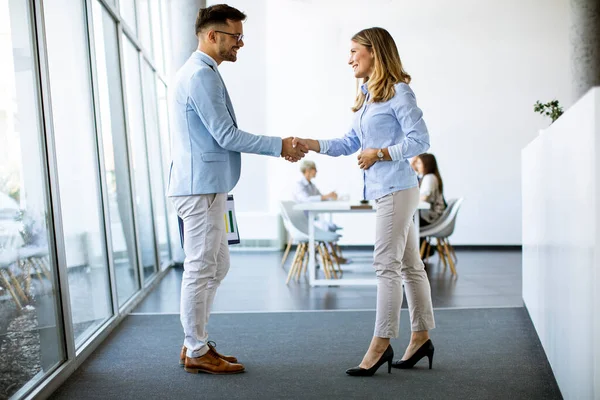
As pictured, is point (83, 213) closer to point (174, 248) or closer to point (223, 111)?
point (223, 111)

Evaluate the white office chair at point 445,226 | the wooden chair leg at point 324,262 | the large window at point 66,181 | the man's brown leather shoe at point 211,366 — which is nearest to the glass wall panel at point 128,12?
the large window at point 66,181

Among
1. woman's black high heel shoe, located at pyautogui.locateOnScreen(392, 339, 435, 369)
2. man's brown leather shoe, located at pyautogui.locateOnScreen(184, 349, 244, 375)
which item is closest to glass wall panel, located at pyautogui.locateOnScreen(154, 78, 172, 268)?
man's brown leather shoe, located at pyautogui.locateOnScreen(184, 349, 244, 375)

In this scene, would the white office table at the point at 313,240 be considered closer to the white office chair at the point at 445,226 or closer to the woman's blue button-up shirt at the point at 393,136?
the white office chair at the point at 445,226

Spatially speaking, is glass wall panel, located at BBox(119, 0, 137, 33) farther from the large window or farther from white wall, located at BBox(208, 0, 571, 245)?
white wall, located at BBox(208, 0, 571, 245)

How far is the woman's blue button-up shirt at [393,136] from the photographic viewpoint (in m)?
3.07

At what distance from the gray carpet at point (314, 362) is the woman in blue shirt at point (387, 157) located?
25 centimetres

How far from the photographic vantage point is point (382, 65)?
10.3ft

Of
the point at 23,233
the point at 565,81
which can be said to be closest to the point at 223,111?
the point at 23,233

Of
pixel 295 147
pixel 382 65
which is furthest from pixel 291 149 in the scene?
pixel 382 65

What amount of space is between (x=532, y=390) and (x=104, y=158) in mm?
3096

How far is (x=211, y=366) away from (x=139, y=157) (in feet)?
11.6

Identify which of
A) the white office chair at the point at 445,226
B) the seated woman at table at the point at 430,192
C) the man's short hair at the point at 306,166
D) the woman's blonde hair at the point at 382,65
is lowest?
the white office chair at the point at 445,226

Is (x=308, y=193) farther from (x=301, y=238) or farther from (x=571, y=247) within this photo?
(x=571, y=247)

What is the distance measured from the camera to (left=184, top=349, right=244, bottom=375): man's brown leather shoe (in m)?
3.30
